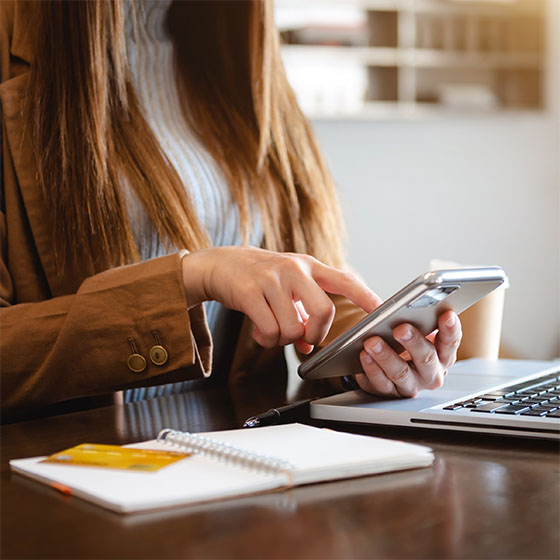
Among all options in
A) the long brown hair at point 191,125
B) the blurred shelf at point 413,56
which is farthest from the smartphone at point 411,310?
the blurred shelf at point 413,56

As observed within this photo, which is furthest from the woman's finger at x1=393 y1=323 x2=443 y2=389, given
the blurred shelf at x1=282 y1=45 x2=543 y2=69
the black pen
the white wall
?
the white wall

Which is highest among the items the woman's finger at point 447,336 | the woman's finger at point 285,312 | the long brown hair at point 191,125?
the long brown hair at point 191,125

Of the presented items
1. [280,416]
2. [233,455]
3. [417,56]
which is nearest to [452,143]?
[417,56]

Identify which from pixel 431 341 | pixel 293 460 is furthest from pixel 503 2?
pixel 293 460

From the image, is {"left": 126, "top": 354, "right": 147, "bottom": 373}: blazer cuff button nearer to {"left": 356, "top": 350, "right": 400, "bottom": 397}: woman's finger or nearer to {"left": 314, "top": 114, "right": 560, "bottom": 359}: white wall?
{"left": 356, "top": 350, "right": 400, "bottom": 397}: woman's finger

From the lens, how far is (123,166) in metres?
1.10

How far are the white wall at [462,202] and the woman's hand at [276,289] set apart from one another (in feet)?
11.0

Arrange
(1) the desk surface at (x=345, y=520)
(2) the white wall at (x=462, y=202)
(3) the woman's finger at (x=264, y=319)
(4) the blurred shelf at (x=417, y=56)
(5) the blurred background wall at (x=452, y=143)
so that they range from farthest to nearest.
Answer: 1. (2) the white wall at (x=462, y=202)
2. (5) the blurred background wall at (x=452, y=143)
3. (4) the blurred shelf at (x=417, y=56)
4. (3) the woman's finger at (x=264, y=319)
5. (1) the desk surface at (x=345, y=520)

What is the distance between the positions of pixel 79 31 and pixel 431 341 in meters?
0.61

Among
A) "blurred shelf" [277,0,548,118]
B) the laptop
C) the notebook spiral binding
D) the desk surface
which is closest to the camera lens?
the desk surface

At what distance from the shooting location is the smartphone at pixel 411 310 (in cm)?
66

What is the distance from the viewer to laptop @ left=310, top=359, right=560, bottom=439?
64 cm

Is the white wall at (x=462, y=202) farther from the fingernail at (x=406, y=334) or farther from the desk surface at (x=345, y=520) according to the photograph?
the desk surface at (x=345, y=520)

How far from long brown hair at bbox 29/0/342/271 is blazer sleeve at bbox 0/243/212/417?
0.61ft
